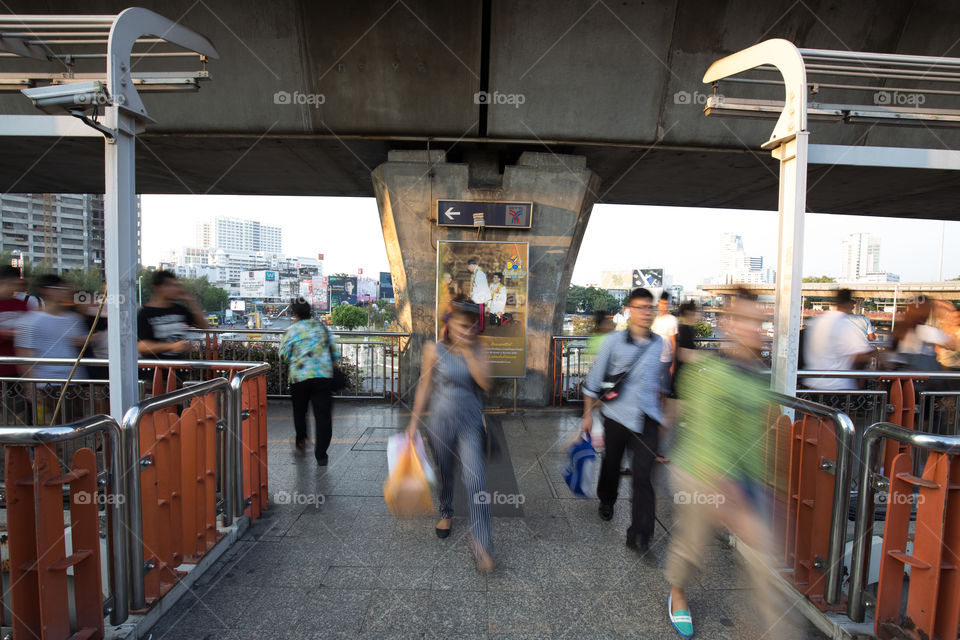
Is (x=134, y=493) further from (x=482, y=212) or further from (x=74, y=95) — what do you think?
(x=482, y=212)

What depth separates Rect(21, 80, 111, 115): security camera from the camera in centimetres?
280

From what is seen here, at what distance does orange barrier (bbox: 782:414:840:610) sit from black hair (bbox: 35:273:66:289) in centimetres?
693

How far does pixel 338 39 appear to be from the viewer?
7.04 meters

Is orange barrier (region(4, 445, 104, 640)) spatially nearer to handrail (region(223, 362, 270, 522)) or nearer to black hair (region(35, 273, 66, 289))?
handrail (region(223, 362, 270, 522))

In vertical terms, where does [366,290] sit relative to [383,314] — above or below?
above

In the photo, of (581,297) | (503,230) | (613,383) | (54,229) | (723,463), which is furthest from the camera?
(54,229)

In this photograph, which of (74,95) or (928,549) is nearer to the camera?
(928,549)

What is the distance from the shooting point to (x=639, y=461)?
339 centimetres

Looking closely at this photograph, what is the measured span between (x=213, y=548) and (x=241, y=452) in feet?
2.25

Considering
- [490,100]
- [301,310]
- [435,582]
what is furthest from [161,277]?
[490,100]

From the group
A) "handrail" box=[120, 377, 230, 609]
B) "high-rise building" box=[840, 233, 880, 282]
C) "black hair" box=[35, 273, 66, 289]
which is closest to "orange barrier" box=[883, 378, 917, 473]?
"handrail" box=[120, 377, 230, 609]

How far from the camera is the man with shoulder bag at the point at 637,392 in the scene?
3.38 m

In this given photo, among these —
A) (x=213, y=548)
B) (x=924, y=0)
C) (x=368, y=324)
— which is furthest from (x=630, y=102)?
(x=213, y=548)

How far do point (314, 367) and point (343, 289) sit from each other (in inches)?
127
